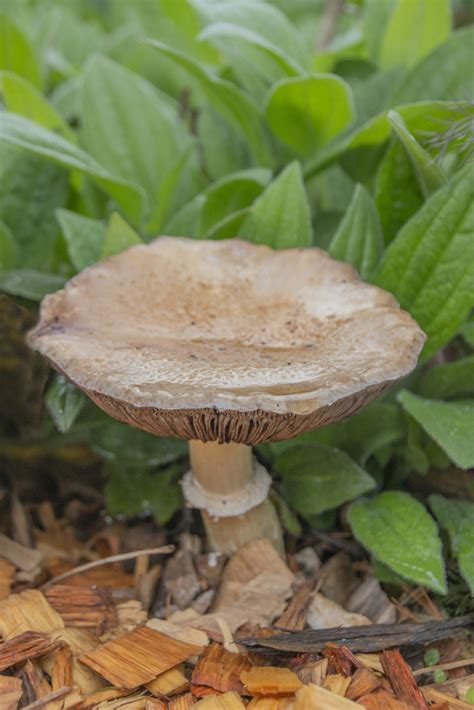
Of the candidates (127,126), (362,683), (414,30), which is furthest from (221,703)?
(414,30)

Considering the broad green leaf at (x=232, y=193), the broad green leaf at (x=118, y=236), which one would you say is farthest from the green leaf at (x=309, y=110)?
the broad green leaf at (x=118, y=236)

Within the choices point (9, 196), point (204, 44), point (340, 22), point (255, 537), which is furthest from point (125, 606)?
point (340, 22)

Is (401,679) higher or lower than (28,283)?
lower

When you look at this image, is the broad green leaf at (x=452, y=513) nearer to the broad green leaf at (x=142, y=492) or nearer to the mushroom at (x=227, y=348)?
the mushroom at (x=227, y=348)

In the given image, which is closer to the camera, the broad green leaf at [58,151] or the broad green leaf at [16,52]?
the broad green leaf at [58,151]

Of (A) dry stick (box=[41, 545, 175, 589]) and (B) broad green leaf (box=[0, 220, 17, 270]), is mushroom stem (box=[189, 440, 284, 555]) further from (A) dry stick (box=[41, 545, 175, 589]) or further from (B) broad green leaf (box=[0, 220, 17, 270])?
(B) broad green leaf (box=[0, 220, 17, 270])

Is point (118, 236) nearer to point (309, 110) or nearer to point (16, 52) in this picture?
point (309, 110)

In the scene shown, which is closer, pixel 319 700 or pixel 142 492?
pixel 319 700
